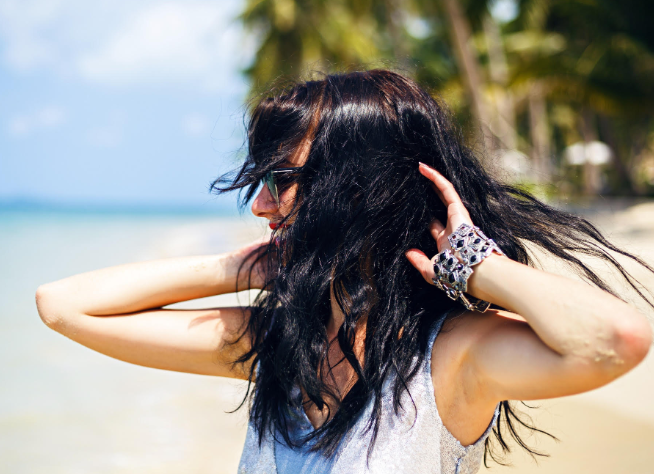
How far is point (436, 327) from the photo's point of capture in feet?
4.60

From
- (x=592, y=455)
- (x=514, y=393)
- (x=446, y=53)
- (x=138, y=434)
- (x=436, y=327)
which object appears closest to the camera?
(x=514, y=393)

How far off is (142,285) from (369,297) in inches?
29.2

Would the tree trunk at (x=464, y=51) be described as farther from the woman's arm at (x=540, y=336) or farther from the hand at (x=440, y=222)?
the woman's arm at (x=540, y=336)

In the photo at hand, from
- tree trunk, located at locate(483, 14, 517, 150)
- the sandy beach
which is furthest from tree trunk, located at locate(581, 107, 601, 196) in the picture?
the sandy beach

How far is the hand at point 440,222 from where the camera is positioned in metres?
1.33

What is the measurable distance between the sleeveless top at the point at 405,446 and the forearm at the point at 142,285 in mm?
617

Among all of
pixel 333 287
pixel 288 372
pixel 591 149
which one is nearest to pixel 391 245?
pixel 333 287

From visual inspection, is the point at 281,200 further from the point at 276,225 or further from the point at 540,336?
the point at 540,336

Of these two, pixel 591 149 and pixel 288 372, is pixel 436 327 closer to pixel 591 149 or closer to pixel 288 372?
pixel 288 372

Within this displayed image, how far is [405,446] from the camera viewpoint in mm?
1308

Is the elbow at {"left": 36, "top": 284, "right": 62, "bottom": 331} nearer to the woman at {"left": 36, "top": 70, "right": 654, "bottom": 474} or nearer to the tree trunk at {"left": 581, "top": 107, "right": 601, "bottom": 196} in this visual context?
the woman at {"left": 36, "top": 70, "right": 654, "bottom": 474}

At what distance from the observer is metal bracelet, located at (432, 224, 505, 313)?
1239 mm

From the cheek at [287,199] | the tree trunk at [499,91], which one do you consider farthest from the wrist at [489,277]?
the tree trunk at [499,91]

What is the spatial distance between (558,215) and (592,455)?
2.72 m
